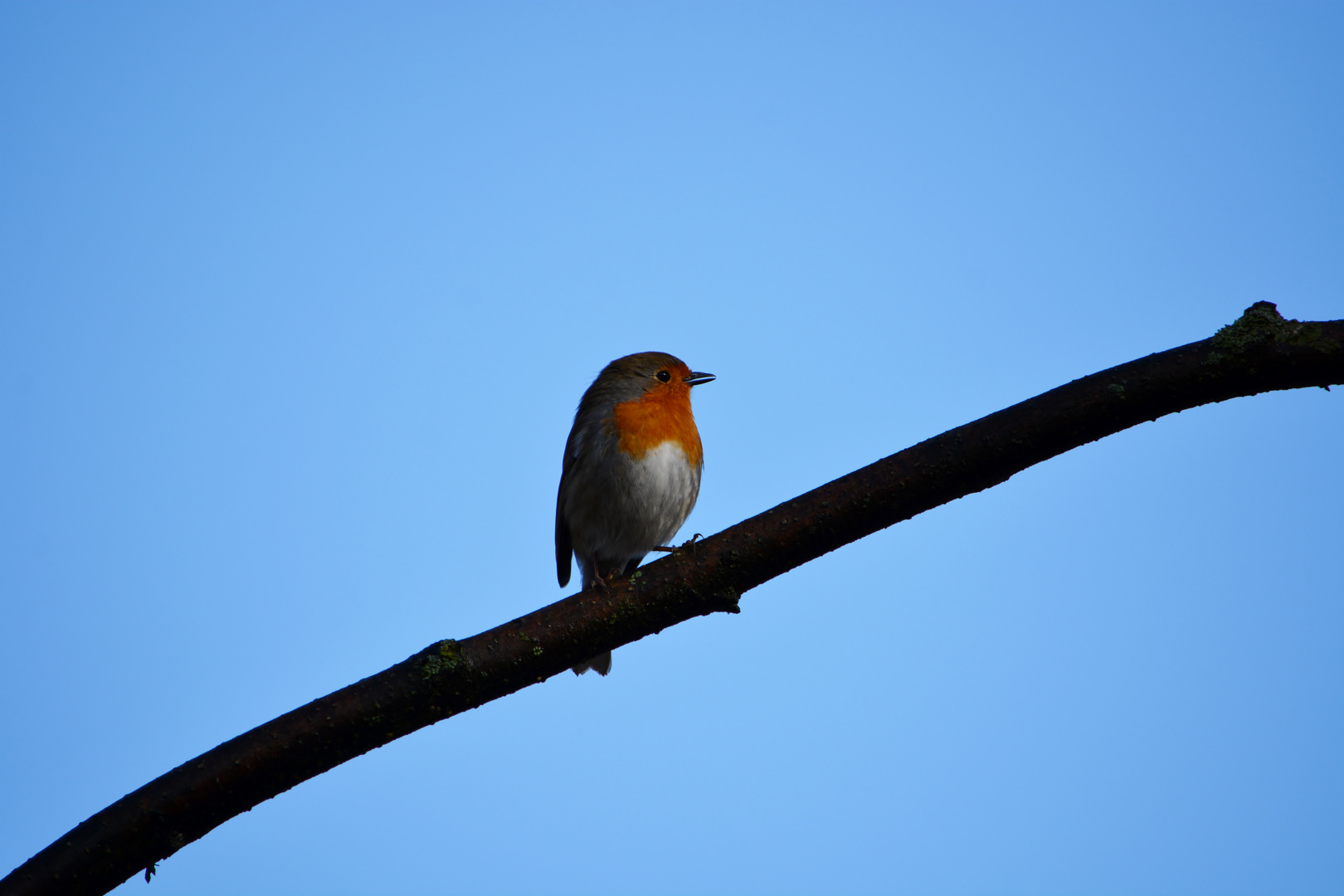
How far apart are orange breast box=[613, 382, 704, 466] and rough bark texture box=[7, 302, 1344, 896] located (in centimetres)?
213

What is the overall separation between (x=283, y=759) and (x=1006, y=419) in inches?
96.5

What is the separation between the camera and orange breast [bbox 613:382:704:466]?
17.0ft

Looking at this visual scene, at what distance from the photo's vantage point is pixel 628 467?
5.13 meters

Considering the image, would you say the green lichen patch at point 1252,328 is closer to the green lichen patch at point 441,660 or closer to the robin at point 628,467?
the green lichen patch at point 441,660

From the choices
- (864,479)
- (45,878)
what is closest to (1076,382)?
(864,479)

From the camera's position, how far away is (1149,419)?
2.72 m

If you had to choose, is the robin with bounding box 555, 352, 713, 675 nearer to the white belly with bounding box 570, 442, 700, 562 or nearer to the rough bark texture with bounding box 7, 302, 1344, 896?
the white belly with bounding box 570, 442, 700, 562

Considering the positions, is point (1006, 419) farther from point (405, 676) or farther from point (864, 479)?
point (405, 676)

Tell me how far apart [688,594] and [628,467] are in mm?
2076

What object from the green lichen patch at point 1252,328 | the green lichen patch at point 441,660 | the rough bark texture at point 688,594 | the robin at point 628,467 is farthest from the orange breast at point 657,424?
the green lichen patch at point 1252,328

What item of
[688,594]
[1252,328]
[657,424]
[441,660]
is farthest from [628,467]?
[1252,328]

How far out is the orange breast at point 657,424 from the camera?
519 cm

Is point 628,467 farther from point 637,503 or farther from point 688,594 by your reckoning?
point 688,594

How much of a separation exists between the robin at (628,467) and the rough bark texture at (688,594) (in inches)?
75.9
